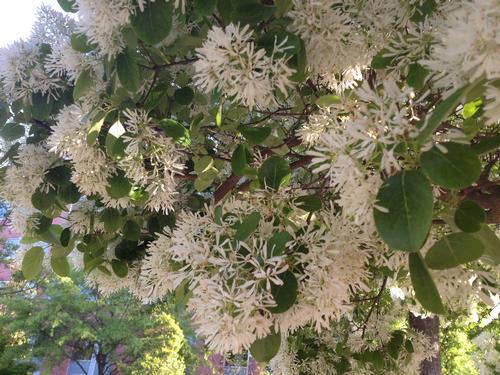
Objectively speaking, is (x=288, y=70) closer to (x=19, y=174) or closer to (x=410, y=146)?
(x=410, y=146)

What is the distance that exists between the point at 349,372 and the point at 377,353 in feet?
0.53

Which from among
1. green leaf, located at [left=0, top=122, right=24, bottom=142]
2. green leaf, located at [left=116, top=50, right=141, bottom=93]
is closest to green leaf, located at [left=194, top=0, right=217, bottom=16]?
green leaf, located at [left=116, top=50, right=141, bottom=93]

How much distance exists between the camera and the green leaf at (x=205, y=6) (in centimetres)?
104

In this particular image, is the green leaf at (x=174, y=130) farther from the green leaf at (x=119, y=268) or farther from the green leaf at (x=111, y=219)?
the green leaf at (x=119, y=268)

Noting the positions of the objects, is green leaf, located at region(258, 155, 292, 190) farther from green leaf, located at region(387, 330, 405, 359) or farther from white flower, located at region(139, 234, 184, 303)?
green leaf, located at region(387, 330, 405, 359)

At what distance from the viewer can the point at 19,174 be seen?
5.25 feet

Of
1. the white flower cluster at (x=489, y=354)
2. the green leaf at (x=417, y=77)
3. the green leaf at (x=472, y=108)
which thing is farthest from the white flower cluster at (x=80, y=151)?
the white flower cluster at (x=489, y=354)

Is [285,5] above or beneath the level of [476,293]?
above

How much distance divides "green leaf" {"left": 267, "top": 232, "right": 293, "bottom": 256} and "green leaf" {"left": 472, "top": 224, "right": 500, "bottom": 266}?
0.33 m

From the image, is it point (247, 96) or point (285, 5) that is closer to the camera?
point (247, 96)

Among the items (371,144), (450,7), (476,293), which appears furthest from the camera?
(450,7)

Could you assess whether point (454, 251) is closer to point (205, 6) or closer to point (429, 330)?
point (205, 6)

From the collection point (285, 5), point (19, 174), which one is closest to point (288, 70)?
point (285, 5)

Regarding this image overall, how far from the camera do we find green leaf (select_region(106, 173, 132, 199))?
1.41m
